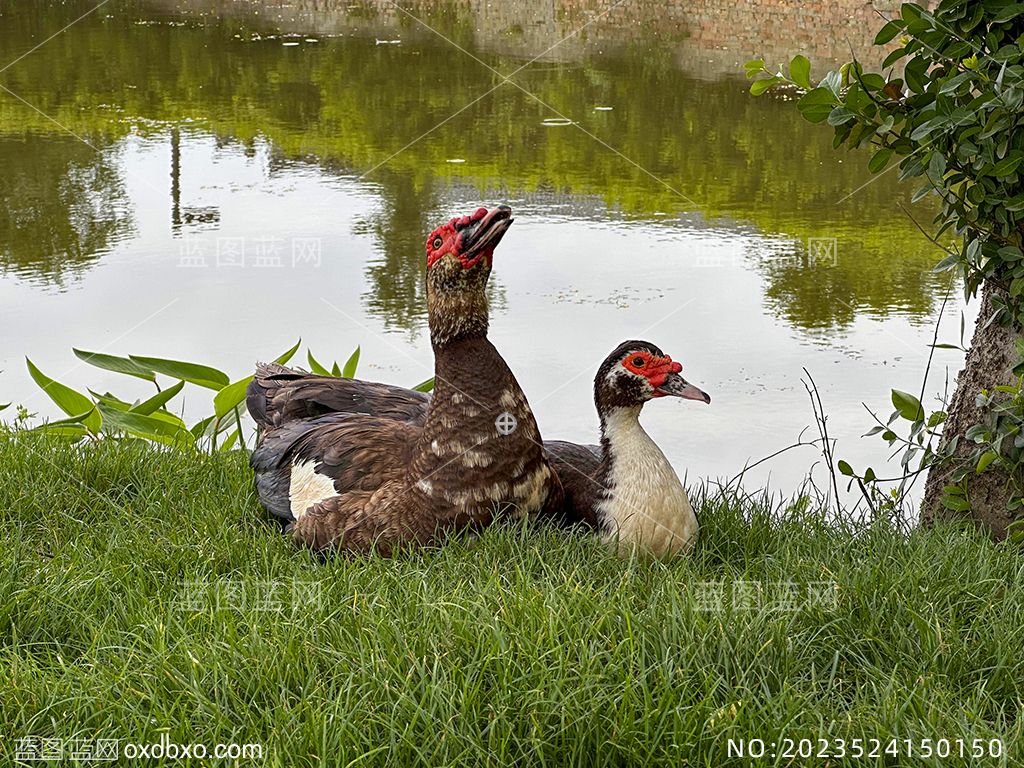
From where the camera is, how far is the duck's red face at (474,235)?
2.78 metres

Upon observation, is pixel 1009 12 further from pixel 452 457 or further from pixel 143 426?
pixel 143 426

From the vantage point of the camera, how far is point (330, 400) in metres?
3.50

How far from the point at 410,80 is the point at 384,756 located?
8.33 m

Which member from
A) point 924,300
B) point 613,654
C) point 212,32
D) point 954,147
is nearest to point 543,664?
point 613,654

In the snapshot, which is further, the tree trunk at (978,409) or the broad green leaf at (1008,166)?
the tree trunk at (978,409)

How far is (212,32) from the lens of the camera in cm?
1207

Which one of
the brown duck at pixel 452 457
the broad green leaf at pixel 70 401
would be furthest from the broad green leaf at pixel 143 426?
the brown duck at pixel 452 457

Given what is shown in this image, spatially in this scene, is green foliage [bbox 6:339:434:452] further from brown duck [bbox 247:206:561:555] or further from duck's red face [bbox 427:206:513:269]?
duck's red face [bbox 427:206:513:269]

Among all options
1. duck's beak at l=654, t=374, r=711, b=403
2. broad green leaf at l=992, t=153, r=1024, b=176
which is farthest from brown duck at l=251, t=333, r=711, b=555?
broad green leaf at l=992, t=153, r=1024, b=176

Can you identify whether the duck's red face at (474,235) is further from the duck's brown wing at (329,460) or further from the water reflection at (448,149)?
the water reflection at (448,149)

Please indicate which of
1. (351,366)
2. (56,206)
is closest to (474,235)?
(351,366)

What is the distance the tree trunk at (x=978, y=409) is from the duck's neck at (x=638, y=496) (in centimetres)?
82

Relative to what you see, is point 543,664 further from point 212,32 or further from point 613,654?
point 212,32

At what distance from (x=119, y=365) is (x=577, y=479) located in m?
2.08
